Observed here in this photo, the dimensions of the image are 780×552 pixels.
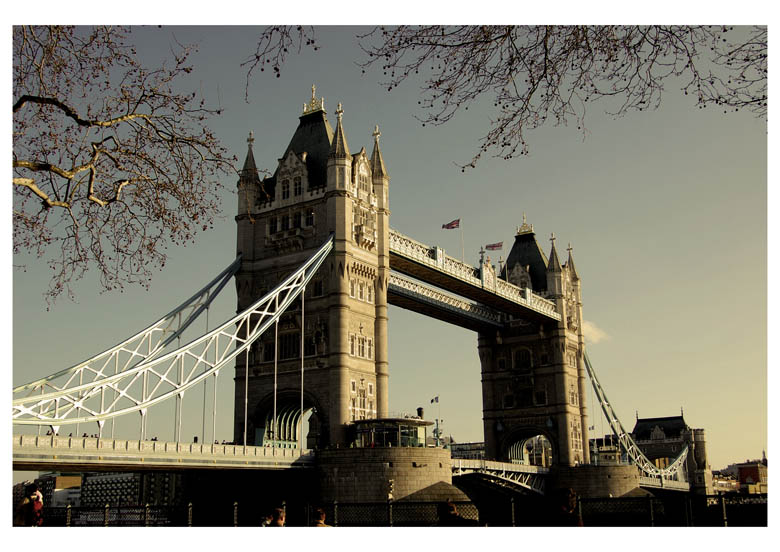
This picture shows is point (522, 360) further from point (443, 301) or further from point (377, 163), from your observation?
point (377, 163)

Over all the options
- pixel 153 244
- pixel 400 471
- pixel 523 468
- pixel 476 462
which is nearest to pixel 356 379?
pixel 400 471

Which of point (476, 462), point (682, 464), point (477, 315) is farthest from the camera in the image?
point (682, 464)

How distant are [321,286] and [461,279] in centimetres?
1550

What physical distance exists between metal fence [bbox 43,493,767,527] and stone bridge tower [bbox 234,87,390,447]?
667cm

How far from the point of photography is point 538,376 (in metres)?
84.1

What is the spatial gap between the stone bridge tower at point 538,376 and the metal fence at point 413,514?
39.6ft

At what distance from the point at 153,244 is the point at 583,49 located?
1014cm

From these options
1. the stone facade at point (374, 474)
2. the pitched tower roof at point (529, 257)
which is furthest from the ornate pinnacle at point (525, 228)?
the stone facade at point (374, 474)

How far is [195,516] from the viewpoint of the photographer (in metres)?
48.5

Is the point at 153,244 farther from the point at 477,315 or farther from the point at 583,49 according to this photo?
the point at 477,315

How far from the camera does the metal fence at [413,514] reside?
2152 centimetres

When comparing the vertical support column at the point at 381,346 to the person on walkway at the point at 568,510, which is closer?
the person on walkway at the point at 568,510

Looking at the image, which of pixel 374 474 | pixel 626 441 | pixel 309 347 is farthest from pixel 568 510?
pixel 626 441

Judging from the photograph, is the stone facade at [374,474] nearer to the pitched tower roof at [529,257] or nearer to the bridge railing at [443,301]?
the bridge railing at [443,301]
